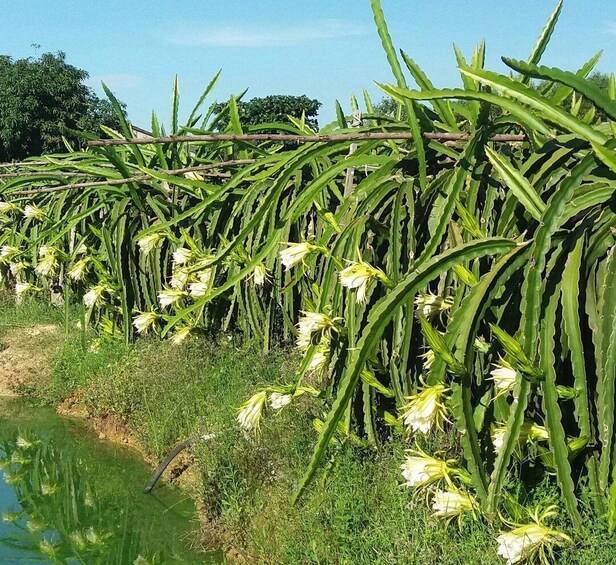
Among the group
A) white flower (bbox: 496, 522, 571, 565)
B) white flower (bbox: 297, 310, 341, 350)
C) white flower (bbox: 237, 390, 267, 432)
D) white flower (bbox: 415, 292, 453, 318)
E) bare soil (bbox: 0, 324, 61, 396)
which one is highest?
white flower (bbox: 415, 292, 453, 318)

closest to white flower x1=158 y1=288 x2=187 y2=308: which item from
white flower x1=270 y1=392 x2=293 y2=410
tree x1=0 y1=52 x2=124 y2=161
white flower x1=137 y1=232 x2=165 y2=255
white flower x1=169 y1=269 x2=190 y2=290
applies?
white flower x1=169 y1=269 x2=190 y2=290

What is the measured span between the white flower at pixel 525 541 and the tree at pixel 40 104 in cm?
1502

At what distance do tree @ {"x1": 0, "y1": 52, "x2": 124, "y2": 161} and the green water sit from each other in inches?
466

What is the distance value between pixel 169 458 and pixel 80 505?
2.03 ft

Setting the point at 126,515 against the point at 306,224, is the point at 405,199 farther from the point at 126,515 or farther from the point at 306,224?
the point at 126,515

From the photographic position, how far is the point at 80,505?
13.7 feet

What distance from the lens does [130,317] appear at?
5.20 m

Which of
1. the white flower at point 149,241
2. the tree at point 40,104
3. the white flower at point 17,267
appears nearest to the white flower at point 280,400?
the white flower at point 149,241

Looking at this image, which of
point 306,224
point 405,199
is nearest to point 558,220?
point 405,199

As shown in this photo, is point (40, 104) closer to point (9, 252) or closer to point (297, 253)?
point (9, 252)

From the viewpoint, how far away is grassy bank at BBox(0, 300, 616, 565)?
8.42ft

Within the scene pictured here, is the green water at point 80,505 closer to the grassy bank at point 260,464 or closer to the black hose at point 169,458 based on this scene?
the black hose at point 169,458

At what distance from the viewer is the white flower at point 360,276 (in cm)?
229

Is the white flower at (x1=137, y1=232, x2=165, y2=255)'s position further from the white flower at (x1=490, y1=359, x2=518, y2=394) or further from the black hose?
the white flower at (x1=490, y1=359, x2=518, y2=394)
